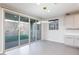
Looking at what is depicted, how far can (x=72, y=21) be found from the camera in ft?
17.7

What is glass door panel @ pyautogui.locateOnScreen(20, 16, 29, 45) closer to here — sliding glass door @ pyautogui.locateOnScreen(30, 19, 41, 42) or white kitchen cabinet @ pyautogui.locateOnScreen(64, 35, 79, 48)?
sliding glass door @ pyautogui.locateOnScreen(30, 19, 41, 42)

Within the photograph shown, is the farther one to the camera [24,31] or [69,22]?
[24,31]

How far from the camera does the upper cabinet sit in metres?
5.21

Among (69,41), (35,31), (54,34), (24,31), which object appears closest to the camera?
(69,41)

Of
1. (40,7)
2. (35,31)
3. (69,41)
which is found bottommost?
(69,41)

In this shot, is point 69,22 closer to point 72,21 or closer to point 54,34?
point 72,21

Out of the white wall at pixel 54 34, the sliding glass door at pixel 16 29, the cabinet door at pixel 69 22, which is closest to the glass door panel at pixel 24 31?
the sliding glass door at pixel 16 29

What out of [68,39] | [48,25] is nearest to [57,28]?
[48,25]

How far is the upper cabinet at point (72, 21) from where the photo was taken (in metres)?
5.21

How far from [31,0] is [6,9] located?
3.70 m

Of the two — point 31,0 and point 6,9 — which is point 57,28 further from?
point 31,0

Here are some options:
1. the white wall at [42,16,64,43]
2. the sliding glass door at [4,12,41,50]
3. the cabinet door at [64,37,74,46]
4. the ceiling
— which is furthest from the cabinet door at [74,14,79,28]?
the sliding glass door at [4,12,41,50]

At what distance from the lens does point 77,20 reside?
5168mm

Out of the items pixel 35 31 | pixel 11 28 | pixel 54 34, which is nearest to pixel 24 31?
pixel 11 28
